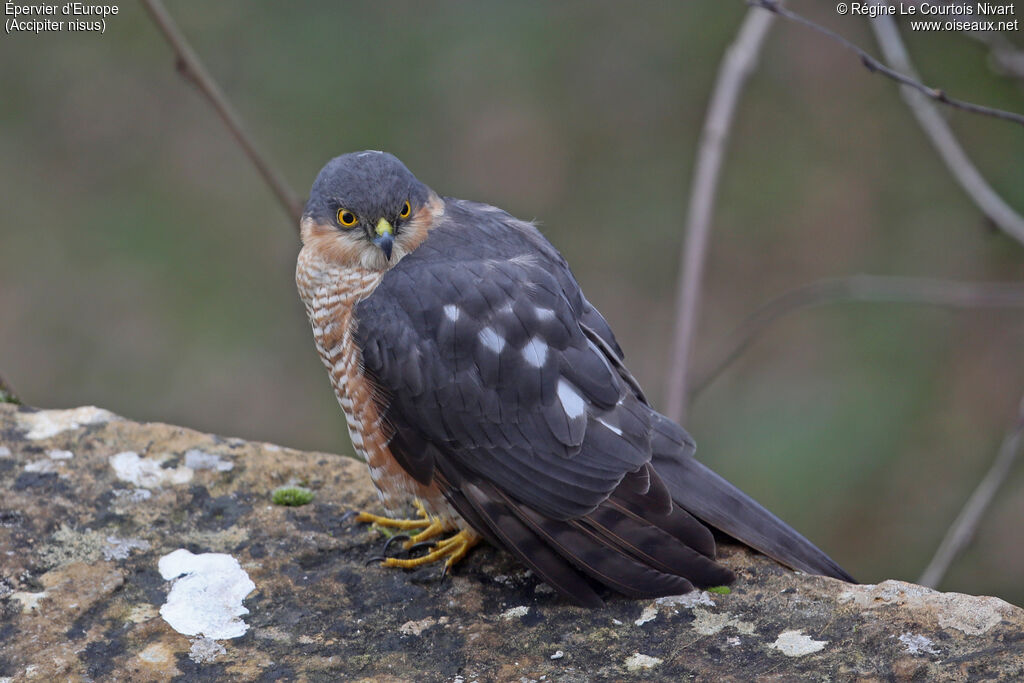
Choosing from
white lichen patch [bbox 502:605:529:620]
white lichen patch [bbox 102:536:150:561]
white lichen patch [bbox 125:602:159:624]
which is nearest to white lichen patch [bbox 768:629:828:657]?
white lichen patch [bbox 502:605:529:620]

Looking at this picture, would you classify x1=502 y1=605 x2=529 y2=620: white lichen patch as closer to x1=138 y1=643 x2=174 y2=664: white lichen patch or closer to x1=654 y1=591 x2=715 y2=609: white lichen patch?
x1=654 y1=591 x2=715 y2=609: white lichen patch

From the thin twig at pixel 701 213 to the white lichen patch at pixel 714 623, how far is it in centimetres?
74

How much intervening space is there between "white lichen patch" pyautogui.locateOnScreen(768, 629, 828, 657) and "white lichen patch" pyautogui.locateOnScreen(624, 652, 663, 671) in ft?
1.04

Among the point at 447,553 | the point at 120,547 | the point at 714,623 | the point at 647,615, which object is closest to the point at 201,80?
the point at 120,547

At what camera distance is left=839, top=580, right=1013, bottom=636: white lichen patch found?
2.97 m

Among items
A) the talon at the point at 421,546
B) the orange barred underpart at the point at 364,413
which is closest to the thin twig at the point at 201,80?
the orange barred underpart at the point at 364,413

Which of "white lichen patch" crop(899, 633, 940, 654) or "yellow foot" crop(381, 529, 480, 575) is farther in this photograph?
"yellow foot" crop(381, 529, 480, 575)

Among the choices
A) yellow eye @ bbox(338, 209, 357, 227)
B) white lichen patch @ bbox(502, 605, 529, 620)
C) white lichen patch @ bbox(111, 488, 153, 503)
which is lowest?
white lichen patch @ bbox(502, 605, 529, 620)

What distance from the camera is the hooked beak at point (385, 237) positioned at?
12.1 ft

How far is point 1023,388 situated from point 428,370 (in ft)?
16.8

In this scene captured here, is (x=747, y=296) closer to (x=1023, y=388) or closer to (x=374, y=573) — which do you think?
(x=1023, y=388)

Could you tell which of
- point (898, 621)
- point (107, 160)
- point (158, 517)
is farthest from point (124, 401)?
point (898, 621)

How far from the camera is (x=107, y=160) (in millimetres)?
8531

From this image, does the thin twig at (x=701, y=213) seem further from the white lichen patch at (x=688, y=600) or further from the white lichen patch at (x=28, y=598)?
the white lichen patch at (x=28, y=598)
